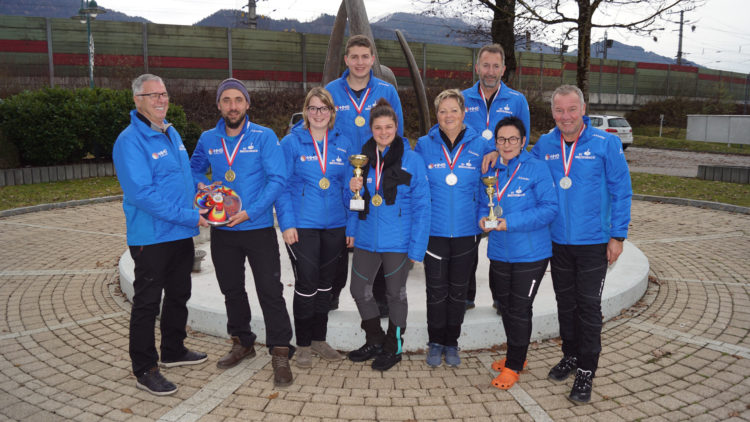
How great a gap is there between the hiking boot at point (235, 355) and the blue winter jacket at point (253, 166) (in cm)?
100

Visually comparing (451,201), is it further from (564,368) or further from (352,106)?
(564,368)

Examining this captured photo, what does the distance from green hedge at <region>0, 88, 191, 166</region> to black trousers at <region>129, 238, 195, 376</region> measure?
12164mm

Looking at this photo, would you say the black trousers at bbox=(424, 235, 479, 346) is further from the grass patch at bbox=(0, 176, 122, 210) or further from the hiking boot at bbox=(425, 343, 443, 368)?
the grass patch at bbox=(0, 176, 122, 210)

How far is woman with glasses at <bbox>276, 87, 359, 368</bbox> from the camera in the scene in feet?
12.8

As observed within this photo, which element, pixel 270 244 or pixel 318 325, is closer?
pixel 270 244

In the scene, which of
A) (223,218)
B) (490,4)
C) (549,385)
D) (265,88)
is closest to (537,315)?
(549,385)

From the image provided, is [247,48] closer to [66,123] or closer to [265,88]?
[265,88]

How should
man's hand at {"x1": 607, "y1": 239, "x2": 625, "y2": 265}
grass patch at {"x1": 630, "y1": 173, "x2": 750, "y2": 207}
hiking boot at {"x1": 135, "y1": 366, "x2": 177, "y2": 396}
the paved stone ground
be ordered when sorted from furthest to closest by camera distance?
grass patch at {"x1": 630, "y1": 173, "x2": 750, "y2": 207}
hiking boot at {"x1": 135, "y1": 366, "x2": 177, "y2": 396}
man's hand at {"x1": 607, "y1": 239, "x2": 625, "y2": 265}
the paved stone ground

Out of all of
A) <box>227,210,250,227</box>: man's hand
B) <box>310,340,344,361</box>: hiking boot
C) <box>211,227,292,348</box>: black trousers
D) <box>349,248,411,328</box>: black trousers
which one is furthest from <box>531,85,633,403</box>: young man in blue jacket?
<box>227,210,250,227</box>: man's hand

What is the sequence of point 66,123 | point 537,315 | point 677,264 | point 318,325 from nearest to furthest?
point 318,325 < point 537,315 < point 677,264 < point 66,123

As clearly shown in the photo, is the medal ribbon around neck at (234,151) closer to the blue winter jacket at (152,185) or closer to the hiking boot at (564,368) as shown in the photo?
the blue winter jacket at (152,185)

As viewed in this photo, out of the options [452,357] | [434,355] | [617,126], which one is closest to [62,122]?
[434,355]

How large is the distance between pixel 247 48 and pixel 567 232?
26.6 m

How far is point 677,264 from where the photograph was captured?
708 cm
